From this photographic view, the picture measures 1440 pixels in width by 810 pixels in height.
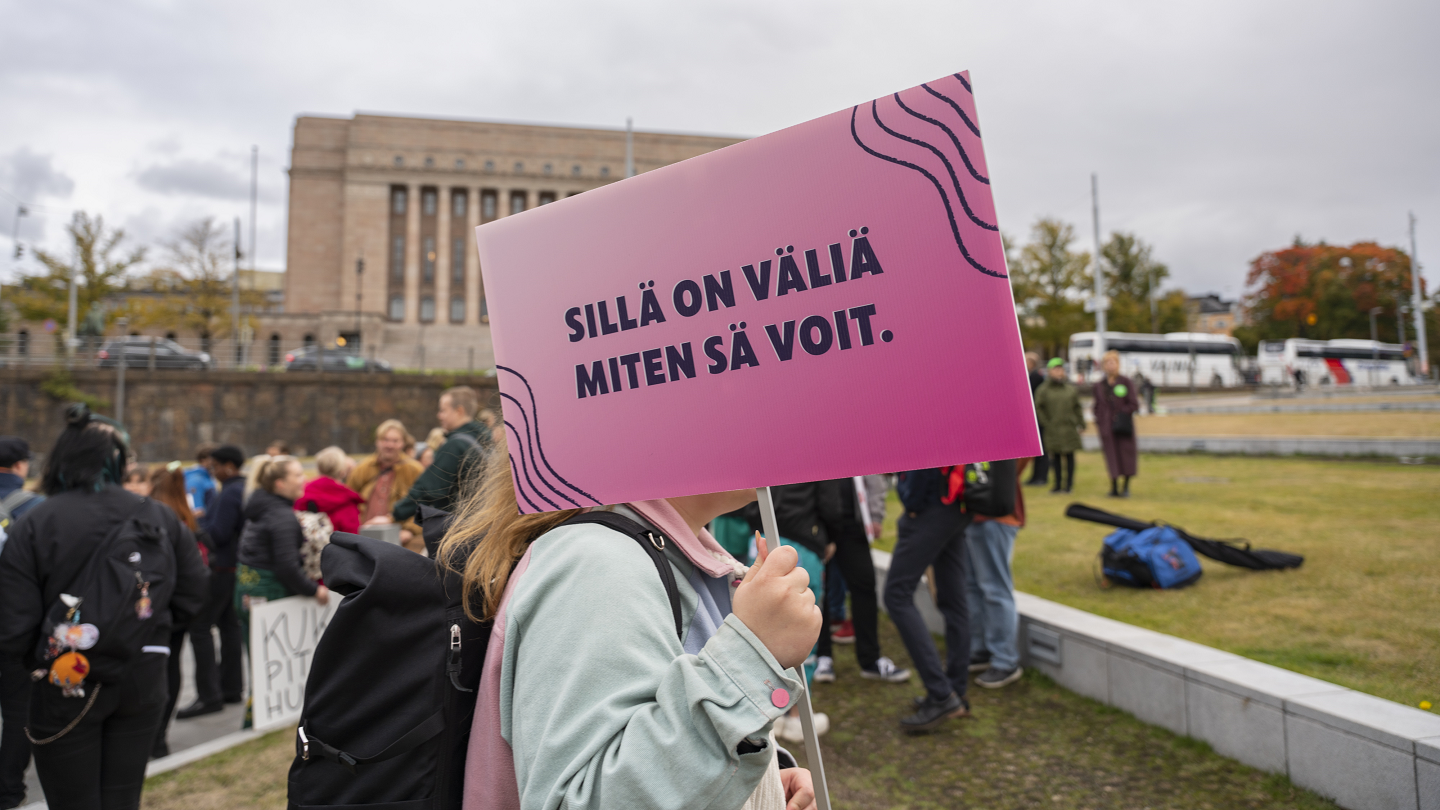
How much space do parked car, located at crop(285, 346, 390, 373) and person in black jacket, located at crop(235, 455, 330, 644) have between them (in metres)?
28.8

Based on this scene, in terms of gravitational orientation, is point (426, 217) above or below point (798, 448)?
above

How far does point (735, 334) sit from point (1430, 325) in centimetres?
7606

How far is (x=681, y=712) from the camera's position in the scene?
1082mm

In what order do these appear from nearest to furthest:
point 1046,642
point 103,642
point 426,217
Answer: point 103,642
point 1046,642
point 426,217

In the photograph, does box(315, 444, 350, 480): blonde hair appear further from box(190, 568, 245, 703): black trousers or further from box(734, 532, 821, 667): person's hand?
box(734, 532, 821, 667): person's hand

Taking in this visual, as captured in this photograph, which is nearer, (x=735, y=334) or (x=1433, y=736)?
(x=735, y=334)

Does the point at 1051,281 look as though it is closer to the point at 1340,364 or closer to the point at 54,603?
the point at 1340,364

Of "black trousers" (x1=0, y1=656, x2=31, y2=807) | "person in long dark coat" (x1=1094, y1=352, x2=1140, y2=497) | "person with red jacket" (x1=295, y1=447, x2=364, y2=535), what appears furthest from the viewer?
"person in long dark coat" (x1=1094, y1=352, x2=1140, y2=497)

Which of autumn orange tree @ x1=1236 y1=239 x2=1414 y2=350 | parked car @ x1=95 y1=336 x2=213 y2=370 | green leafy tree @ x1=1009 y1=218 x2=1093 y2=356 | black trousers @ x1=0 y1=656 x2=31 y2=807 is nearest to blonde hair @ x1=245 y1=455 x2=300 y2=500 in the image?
black trousers @ x1=0 y1=656 x2=31 y2=807

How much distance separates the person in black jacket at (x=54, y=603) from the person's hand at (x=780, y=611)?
3.24 metres

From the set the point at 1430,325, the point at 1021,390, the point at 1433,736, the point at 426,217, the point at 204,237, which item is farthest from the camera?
→ the point at 426,217

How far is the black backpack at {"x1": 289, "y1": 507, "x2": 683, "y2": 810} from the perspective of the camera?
1321 mm

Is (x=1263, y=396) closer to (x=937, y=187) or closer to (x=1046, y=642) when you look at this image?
(x=1046, y=642)

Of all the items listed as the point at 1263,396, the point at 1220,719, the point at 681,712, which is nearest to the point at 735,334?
the point at 681,712
